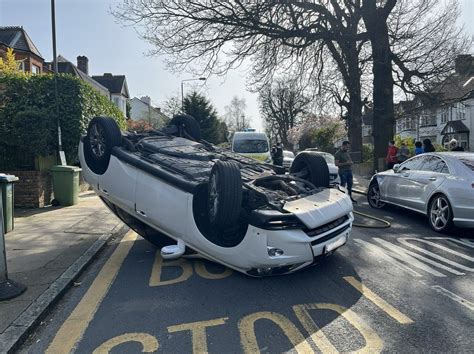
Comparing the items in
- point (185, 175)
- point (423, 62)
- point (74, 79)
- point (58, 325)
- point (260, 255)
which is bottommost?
point (58, 325)

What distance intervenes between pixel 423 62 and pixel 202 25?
9.61 meters

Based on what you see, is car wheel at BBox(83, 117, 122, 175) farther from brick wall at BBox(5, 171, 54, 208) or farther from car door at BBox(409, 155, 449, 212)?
car door at BBox(409, 155, 449, 212)

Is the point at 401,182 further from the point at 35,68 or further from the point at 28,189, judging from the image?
the point at 35,68

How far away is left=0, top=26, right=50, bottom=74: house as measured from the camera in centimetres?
2908

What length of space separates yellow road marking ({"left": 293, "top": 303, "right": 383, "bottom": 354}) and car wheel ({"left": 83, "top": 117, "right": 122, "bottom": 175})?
132 inches

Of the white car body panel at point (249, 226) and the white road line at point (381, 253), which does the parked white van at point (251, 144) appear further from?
the white car body panel at point (249, 226)

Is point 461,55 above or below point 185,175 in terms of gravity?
above

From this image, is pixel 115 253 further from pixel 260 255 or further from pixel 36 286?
pixel 260 255

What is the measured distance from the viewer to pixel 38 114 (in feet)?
35.0

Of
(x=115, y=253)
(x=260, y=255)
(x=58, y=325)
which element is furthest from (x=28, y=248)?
(x=260, y=255)

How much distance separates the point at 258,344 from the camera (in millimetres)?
3305

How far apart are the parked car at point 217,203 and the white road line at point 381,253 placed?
2.90 feet

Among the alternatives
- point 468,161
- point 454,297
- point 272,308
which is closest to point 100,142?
point 272,308

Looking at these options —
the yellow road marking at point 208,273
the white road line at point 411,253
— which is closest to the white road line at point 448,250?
the white road line at point 411,253
